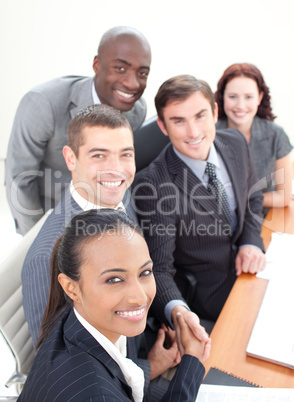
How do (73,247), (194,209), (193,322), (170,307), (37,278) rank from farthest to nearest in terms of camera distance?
(194,209)
(170,307)
(193,322)
(37,278)
(73,247)

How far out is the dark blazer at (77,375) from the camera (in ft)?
2.73

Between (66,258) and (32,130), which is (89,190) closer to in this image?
(66,258)

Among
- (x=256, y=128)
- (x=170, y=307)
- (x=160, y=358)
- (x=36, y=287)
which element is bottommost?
(x=160, y=358)

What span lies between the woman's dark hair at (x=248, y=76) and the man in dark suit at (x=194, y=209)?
0.58m

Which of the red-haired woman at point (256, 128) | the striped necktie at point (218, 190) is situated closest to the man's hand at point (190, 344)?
the striped necktie at point (218, 190)

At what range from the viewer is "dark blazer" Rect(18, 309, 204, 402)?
83cm

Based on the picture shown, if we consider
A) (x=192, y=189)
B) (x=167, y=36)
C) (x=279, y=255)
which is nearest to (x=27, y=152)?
(x=192, y=189)

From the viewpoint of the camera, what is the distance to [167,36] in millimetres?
3564

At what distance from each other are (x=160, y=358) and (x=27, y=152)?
1.22 metres

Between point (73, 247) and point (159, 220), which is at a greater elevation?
point (73, 247)

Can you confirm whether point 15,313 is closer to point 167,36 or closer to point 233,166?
point 233,166

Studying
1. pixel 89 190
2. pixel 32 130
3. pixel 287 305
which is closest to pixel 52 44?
pixel 32 130

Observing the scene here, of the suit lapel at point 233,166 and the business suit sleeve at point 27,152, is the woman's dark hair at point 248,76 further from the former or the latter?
the business suit sleeve at point 27,152

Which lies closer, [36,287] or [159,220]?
[36,287]
